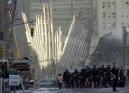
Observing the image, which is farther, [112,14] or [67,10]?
[112,14]

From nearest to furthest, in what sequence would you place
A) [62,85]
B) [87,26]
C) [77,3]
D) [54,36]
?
[62,85], [54,36], [87,26], [77,3]

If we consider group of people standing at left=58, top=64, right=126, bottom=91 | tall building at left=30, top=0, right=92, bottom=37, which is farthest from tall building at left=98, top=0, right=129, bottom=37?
group of people standing at left=58, top=64, right=126, bottom=91

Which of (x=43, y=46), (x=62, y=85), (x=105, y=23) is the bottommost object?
(x=62, y=85)

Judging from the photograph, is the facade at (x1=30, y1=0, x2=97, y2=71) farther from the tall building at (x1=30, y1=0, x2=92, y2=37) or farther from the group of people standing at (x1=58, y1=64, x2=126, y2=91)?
the group of people standing at (x1=58, y1=64, x2=126, y2=91)

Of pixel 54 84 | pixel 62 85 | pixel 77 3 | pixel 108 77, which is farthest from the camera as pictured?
pixel 77 3

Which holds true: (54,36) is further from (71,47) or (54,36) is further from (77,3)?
(77,3)

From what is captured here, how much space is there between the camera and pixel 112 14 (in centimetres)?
16662

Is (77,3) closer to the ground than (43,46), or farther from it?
farther from it

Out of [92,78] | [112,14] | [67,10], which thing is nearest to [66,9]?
[67,10]

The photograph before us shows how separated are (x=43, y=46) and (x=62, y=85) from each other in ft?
198

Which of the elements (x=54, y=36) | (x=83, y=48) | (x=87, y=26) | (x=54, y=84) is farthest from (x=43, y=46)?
(x=54, y=84)

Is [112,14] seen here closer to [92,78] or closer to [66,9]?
[66,9]

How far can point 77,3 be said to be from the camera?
533 ft

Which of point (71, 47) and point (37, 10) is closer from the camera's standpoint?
point (71, 47)
